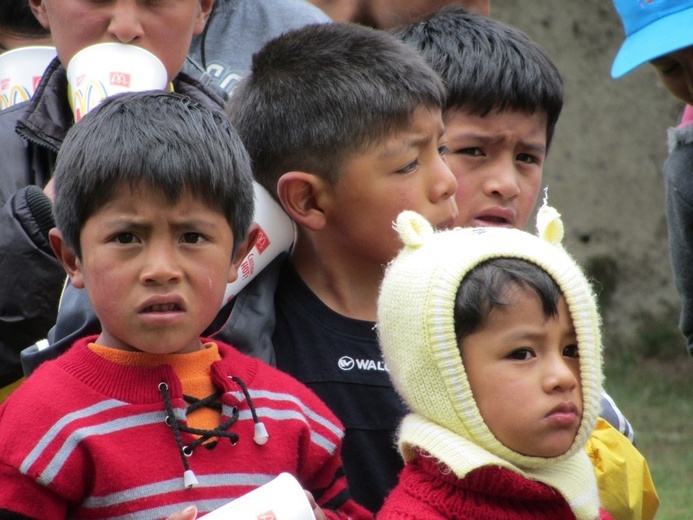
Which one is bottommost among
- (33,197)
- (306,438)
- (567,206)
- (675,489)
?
(675,489)

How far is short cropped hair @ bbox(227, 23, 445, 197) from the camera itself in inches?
107

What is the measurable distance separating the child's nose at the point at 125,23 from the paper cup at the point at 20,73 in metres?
0.64

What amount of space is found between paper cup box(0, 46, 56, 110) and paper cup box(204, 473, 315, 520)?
184cm

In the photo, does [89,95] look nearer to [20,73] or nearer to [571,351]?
[20,73]

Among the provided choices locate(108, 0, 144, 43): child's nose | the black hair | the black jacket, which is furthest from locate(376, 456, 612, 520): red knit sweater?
the black hair

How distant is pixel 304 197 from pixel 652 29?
154cm

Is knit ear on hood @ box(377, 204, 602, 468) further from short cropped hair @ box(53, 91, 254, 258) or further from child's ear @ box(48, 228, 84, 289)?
child's ear @ box(48, 228, 84, 289)

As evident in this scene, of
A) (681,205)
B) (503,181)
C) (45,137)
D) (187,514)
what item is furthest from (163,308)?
(681,205)

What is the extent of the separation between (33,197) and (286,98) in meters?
0.62

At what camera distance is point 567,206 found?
27.0ft

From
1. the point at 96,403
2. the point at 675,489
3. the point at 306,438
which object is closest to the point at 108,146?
the point at 96,403

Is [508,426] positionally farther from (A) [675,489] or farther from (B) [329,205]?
(A) [675,489]

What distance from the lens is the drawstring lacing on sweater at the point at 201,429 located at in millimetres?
2195

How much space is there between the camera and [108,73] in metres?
2.84
